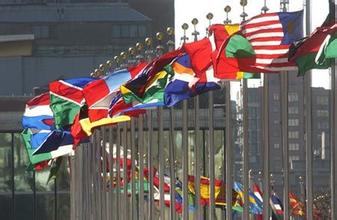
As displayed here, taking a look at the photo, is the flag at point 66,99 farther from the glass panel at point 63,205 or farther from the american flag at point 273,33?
the glass panel at point 63,205

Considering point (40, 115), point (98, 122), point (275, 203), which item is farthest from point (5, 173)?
→ point (98, 122)

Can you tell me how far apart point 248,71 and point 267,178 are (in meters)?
1.49

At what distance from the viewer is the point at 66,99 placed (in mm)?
25641

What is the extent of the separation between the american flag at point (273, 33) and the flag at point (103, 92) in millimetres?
6268

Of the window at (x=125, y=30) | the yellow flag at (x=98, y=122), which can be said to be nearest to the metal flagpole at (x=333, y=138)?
the yellow flag at (x=98, y=122)

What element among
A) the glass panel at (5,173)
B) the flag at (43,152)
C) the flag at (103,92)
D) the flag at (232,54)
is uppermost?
the flag at (232,54)

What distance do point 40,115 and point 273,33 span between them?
15919mm

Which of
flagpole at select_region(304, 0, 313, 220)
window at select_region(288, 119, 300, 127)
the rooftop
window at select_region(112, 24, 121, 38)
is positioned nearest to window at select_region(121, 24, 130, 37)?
window at select_region(112, 24, 121, 38)

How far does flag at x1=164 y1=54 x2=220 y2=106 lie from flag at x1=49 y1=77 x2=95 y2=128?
8.47 meters

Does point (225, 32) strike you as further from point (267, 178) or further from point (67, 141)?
point (67, 141)

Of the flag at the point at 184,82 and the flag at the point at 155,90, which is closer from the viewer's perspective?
the flag at the point at 184,82

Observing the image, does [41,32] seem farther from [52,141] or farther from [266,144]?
[266,144]

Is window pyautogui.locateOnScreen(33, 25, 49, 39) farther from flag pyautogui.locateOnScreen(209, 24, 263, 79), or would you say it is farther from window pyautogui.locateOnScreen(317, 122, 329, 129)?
flag pyautogui.locateOnScreen(209, 24, 263, 79)

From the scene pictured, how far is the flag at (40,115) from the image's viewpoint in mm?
28781
